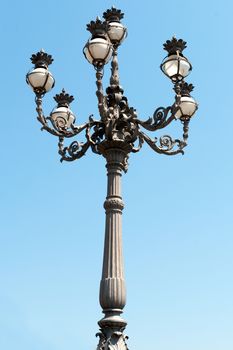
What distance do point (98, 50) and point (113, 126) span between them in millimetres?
1090

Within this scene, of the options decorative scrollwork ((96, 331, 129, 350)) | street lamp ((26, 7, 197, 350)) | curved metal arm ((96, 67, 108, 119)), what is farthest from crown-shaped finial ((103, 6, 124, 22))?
decorative scrollwork ((96, 331, 129, 350))

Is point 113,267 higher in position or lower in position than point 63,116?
lower

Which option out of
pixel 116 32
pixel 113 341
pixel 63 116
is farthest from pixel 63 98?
pixel 113 341

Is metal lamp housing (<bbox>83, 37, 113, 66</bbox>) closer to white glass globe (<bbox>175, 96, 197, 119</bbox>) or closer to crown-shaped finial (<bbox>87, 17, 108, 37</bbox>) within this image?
crown-shaped finial (<bbox>87, 17, 108, 37</bbox>)

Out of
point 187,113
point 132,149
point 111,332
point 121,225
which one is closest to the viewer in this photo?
point 111,332

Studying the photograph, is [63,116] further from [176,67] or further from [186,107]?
[176,67]

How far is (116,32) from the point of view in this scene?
10.3 m

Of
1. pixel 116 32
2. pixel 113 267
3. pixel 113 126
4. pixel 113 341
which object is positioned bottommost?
pixel 113 341

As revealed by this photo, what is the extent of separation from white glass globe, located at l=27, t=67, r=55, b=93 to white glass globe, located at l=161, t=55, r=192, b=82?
175cm

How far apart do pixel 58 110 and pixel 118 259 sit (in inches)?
127

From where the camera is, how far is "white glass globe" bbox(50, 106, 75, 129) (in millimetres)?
10617

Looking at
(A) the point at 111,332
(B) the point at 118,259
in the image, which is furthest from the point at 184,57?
(A) the point at 111,332

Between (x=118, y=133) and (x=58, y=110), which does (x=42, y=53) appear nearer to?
(x=58, y=110)

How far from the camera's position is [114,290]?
8609mm
